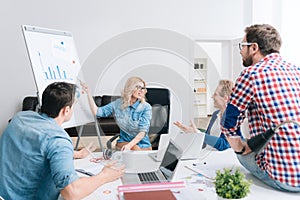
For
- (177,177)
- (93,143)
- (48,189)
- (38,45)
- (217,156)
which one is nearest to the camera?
(48,189)

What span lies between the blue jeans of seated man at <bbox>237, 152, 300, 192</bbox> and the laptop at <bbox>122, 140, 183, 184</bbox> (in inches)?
12.1

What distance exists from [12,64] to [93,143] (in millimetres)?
3842

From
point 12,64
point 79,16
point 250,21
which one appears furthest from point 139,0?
point 12,64

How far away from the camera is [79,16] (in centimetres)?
530

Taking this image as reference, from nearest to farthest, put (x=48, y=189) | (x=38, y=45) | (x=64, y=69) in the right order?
(x=48, y=189) → (x=38, y=45) → (x=64, y=69)

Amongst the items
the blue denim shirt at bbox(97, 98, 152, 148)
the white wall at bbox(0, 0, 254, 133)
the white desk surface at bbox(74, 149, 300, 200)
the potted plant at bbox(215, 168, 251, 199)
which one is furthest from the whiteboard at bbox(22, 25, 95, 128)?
the white wall at bbox(0, 0, 254, 133)

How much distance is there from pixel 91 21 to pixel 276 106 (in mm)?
4401

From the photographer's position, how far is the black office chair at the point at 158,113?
4.91 feet

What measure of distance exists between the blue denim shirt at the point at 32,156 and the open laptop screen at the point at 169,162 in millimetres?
425

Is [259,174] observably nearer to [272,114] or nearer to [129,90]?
[272,114]

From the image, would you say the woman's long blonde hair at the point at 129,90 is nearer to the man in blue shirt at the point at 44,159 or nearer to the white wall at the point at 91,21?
the man in blue shirt at the point at 44,159

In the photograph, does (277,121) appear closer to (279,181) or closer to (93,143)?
(279,181)

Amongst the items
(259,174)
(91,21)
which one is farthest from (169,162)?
(91,21)

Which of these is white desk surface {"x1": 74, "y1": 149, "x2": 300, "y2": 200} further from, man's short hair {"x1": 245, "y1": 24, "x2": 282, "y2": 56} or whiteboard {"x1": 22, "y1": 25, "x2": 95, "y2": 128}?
man's short hair {"x1": 245, "y1": 24, "x2": 282, "y2": 56}
